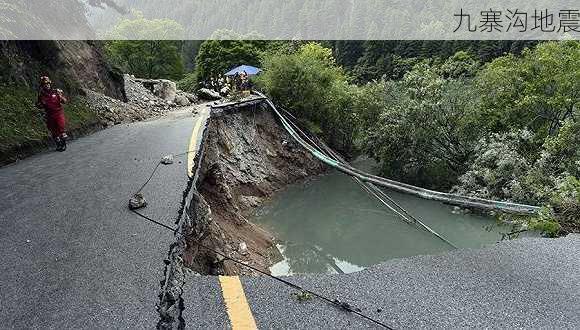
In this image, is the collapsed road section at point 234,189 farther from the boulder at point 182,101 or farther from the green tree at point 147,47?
the green tree at point 147,47

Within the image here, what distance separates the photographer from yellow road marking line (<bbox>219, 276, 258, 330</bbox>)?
3.31 meters

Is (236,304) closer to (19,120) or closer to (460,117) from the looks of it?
(19,120)

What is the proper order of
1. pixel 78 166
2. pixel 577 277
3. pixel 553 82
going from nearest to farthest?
pixel 577 277 < pixel 78 166 < pixel 553 82

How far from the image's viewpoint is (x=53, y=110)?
9914 mm

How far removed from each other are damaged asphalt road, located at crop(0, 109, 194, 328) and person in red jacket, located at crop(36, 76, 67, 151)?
87 cm

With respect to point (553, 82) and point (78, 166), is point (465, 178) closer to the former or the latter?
point (553, 82)

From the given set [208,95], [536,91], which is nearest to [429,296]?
[536,91]

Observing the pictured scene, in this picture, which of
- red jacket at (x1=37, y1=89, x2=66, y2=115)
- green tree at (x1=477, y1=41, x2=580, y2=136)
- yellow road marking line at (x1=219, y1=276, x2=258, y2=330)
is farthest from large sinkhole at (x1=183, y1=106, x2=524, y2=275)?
green tree at (x1=477, y1=41, x2=580, y2=136)

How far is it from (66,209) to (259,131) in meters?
16.5

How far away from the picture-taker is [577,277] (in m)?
4.41

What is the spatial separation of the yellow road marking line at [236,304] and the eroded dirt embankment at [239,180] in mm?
1445

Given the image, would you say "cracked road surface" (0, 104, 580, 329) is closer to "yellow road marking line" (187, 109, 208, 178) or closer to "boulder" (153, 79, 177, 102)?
"yellow road marking line" (187, 109, 208, 178)

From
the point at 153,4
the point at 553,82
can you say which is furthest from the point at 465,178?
the point at 153,4

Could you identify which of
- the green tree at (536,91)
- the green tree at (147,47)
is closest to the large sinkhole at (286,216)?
the green tree at (536,91)
